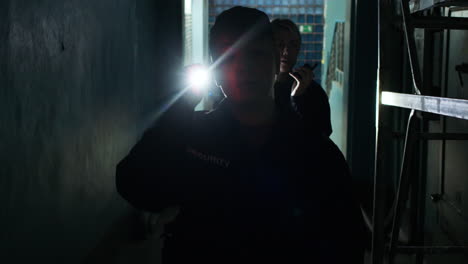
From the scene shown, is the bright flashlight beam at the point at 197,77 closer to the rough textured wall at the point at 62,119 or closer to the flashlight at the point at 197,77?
the flashlight at the point at 197,77

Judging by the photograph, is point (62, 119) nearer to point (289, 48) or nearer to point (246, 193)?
point (289, 48)

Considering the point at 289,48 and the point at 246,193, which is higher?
the point at 289,48

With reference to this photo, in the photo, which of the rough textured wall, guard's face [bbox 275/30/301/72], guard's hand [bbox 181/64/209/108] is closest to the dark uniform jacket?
guard's hand [bbox 181/64/209/108]

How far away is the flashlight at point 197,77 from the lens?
1.29 meters

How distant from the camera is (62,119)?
2443mm

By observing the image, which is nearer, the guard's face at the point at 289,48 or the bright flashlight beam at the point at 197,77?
the bright flashlight beam at the point at 197,77

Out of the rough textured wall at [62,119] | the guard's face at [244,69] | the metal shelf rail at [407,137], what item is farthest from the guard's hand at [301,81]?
the guard's face at [244,69]

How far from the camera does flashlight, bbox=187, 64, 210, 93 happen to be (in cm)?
129

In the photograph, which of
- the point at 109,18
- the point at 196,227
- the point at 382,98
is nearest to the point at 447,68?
the point at 382,98

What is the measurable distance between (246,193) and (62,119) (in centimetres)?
155

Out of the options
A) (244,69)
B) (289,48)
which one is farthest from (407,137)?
(244,69)

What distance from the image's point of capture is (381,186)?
2330 mm

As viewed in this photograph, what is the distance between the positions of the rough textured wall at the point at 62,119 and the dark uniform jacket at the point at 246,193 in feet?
2.95

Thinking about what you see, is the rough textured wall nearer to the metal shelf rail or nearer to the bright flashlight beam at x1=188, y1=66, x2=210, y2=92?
the bright flashlight beam at x1=188, y1=66, x2=210, y2=92
